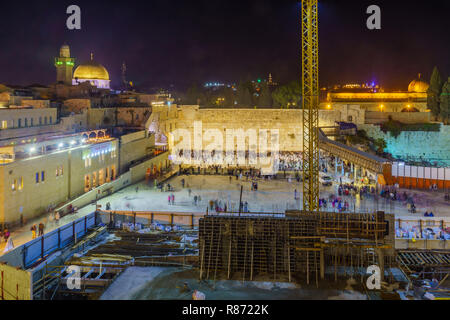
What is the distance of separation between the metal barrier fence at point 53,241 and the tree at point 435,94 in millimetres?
35738

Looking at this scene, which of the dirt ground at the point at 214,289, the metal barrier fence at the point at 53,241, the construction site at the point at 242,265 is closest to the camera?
the dirt ground at the point at 214,289

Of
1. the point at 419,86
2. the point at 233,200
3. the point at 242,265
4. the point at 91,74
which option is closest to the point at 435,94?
the point at 419,86

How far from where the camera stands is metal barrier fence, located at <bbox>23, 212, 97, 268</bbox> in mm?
13570

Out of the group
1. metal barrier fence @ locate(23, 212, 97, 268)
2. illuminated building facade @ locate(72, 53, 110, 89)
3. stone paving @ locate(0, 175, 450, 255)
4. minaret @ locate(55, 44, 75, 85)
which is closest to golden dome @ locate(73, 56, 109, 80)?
illuminated building facade @ locate(72, 53, 110, 89)

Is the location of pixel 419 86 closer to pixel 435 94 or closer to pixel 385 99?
pixel 385 99

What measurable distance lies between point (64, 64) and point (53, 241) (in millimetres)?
33307

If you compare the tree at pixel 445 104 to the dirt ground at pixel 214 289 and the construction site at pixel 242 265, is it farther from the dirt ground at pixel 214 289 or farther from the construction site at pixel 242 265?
the dirt ground at pixel 214 289

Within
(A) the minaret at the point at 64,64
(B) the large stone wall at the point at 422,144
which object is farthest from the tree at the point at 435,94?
(A) the minaret at the point at 64,64

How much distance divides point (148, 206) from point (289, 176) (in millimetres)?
12422

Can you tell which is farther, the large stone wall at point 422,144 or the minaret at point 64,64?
the minaret at point 64,64

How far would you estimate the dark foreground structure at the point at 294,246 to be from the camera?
1143 cm

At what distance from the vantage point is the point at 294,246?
462 inches
